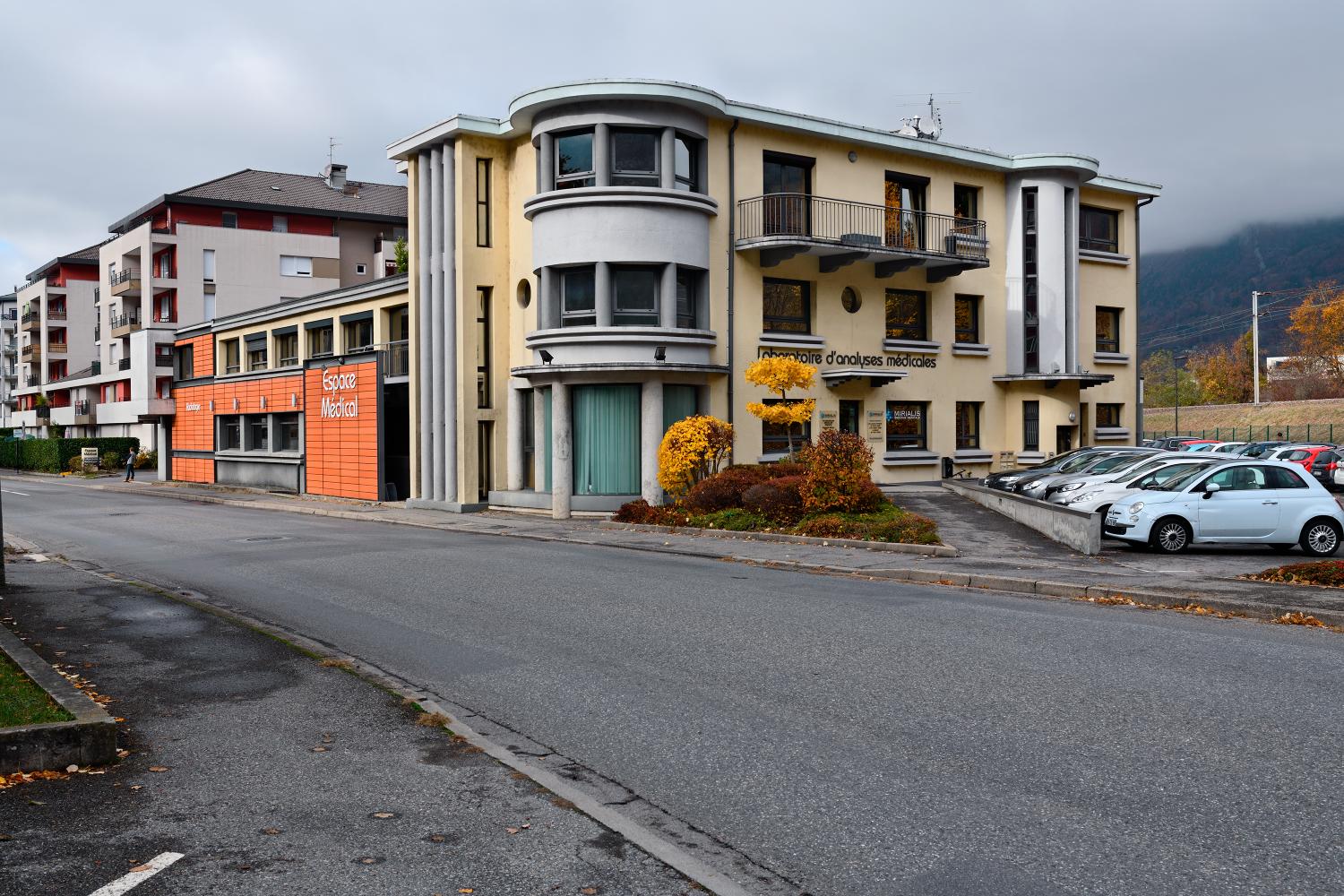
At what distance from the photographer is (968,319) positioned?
1283 inches

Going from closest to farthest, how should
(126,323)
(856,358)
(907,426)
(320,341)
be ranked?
1. (856,358)
2. (907,426)
3. (320,341)
4. (126,323)

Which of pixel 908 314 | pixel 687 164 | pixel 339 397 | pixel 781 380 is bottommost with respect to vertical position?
pixel 781 380

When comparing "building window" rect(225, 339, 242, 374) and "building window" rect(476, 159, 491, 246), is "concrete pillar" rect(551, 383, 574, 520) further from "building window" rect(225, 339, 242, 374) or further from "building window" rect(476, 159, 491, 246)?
"building window" rect(225, 339, 242, 374)

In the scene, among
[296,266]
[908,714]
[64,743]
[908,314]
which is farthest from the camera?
[296,266]

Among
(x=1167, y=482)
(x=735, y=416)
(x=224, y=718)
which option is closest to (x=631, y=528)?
(x=735, y=416)

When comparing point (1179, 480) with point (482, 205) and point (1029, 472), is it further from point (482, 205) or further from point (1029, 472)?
point (482, 205)

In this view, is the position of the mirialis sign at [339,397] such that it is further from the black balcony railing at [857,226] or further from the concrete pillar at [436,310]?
the black balcony railing at [857,226]

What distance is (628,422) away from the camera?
25547 millimetres

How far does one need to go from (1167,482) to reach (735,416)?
11.4m

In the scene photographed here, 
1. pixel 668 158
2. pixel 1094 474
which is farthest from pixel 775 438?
pixel 1094 474

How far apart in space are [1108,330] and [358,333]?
83.2 feet

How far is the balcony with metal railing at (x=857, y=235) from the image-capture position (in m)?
27.0

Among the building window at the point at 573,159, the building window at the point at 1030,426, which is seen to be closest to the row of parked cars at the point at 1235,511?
the building window at the point at 573,159

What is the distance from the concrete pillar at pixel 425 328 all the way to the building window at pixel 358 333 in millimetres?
5622
